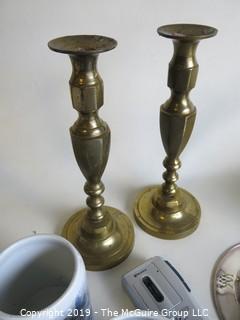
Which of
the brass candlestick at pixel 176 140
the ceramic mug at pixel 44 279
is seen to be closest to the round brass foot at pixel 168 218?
the brass candlestick at pixel 176 140

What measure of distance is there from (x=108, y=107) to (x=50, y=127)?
10 cm

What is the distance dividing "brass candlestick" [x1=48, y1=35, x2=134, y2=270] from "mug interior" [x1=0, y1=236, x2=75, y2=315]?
8 cm

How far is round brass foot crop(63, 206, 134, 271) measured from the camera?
41 cm

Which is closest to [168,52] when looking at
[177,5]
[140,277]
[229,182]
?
[177,5]

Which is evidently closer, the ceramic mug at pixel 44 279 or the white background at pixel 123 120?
the ceramic mug at pixel 44 279

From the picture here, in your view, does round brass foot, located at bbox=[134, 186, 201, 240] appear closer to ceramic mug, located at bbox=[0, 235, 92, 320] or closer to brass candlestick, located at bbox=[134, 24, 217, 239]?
brass candlestick, located at bbox=[134, 24, 217, 239]

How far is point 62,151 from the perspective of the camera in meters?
0.57

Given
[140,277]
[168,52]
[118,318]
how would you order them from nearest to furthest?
[118,318] < [140,277] < [168,52]

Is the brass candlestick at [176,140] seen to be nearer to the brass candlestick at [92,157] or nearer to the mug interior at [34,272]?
the brass candlestick at [92,157]

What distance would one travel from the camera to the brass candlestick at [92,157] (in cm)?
29

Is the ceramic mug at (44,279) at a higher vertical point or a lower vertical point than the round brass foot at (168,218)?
higher

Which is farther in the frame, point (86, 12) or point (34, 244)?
point (86, 12)

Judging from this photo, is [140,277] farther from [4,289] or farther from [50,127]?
[50,127]

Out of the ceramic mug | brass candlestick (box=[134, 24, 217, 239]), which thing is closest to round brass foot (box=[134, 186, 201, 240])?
brass candlestick (box=[134, 24, 217, 239])
